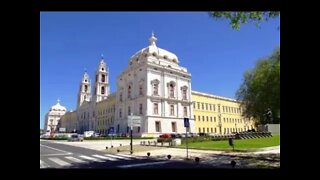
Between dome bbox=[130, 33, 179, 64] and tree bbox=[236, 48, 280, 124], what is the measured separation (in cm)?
2104

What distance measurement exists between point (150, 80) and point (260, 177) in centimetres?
4440

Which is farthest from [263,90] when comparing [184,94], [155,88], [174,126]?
[184,94]

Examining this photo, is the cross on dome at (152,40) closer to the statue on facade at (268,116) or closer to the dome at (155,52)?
the dome at (155,52)

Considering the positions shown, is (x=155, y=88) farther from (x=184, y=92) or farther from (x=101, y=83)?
(x=101, y=83)

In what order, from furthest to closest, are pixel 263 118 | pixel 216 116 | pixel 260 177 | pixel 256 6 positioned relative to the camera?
pixel 216 116, pixel 263 118, pixel 260 177, pixel 256 6

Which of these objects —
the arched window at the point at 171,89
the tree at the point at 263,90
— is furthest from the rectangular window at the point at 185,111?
the tree at the point at 263,90

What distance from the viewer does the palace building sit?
47.8 m

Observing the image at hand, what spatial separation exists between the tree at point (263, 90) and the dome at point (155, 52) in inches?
828

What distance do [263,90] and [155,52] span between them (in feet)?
89.2

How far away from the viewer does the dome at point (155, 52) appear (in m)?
51.8

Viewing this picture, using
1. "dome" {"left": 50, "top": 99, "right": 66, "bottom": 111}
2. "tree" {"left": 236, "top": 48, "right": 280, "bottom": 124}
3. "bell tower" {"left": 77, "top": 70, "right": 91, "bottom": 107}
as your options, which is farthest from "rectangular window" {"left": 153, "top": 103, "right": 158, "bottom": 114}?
"dome" {"left": 50, "top": 99, "right": 66, "bottom": 111}
